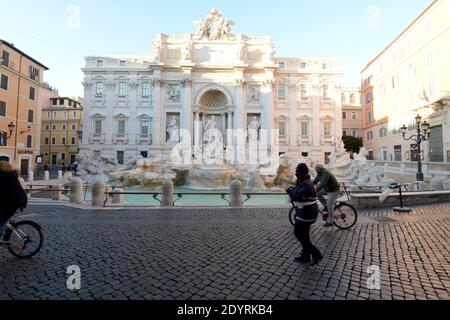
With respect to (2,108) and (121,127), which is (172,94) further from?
(2,108)

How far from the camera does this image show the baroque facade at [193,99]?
36.4 metres

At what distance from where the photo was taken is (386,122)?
1510 inches

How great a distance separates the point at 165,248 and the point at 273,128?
3559 cm

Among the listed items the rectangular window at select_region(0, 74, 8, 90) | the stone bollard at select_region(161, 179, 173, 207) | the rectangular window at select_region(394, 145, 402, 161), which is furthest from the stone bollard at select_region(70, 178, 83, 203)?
the rectangular window at select_region(394, 145, 402, 161)

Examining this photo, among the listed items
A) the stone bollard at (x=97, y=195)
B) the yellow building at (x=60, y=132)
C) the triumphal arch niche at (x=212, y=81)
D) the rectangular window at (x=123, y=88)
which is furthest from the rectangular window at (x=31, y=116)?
the stone bollard at (x=97, y=195)

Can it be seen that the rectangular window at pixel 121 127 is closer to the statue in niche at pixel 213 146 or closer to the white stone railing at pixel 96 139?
the white stone railing at pixel 96 139

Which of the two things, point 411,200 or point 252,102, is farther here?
point 252,102

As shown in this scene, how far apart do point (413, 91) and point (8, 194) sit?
40.6 meters

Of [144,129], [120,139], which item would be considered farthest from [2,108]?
[144,129]

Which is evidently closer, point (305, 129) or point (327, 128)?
point (327, 128)

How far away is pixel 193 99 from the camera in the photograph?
121 feet
